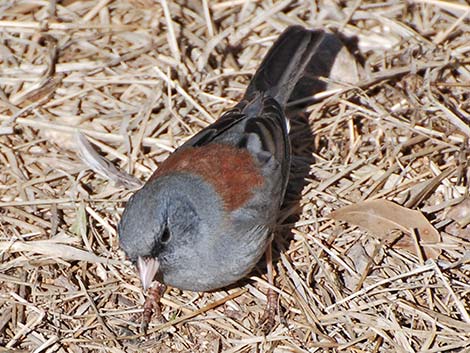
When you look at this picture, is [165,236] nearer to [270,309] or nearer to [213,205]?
[213,205]

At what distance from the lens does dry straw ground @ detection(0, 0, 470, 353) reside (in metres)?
4.80

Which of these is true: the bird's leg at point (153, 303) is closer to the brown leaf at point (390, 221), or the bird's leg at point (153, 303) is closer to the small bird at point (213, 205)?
the small bird at point (213, 205)

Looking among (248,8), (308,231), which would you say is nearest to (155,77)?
(248,8)

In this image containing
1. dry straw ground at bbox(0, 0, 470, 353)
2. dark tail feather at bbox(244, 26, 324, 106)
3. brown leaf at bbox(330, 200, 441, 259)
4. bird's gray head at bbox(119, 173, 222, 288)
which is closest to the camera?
bird's gray head at bbox(119, 173, 222, 288)

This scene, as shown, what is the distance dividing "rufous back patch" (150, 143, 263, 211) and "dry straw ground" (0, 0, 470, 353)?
20.8 inches

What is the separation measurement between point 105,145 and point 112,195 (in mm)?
439

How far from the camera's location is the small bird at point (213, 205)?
453cm

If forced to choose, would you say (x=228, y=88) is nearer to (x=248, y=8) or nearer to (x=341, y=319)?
(x=248, y=8)

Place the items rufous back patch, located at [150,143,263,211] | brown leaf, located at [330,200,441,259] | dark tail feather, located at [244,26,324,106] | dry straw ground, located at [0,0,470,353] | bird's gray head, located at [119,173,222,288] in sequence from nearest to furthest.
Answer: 1. bird's gray head, located at [119,173,222,288]
2. dry straw ground, located at [0,0,470,353]
3. rufous back patch, located at [150,143,263,211]
4. brown leaf, located at [330,200,441,259]
5. dark tail feather, located at [244,26,324,106]

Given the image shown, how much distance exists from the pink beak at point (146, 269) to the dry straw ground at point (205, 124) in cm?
45

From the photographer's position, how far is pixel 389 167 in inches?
219

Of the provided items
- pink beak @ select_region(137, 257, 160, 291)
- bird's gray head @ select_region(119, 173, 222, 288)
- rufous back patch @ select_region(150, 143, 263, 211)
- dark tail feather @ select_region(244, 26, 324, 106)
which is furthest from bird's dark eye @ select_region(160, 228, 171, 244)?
dark tail feather @ select_region(244, 26, 324, 106)

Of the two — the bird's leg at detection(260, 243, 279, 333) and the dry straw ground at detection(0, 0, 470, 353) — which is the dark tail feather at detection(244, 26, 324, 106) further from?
the bird's leg at detection(260, 243, 279, 333)

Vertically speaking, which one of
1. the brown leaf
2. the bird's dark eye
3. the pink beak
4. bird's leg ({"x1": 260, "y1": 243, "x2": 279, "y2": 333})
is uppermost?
the bird's dark eye
